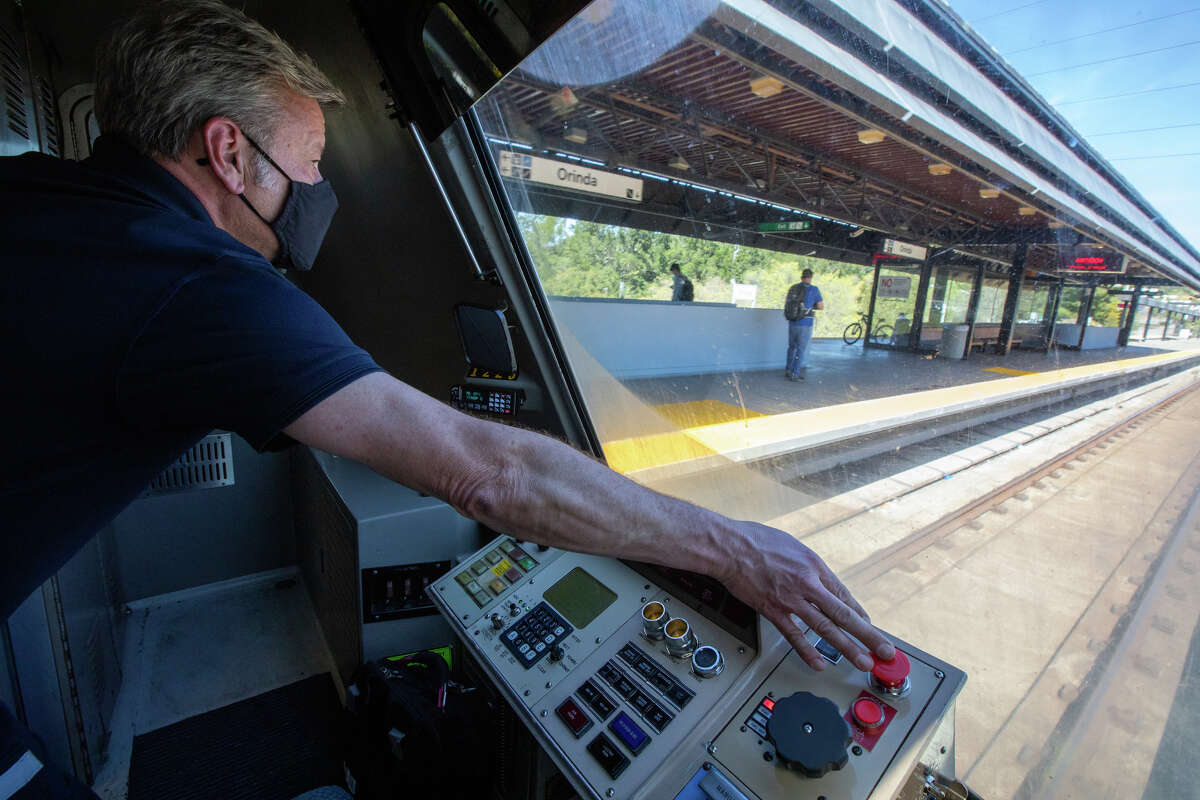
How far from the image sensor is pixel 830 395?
48.3 inches

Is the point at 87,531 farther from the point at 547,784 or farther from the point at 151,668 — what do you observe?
the point at 151,668

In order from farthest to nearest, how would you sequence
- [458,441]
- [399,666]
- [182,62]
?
[399,666]
[182,62]
[458,441]

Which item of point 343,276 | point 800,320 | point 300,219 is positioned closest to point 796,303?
point 800,320

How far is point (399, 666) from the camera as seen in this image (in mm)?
1588

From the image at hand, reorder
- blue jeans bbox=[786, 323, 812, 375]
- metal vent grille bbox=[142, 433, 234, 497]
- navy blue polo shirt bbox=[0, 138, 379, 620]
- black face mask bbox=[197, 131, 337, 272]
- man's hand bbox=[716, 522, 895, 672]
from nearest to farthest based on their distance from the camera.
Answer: navy blue polo shirt bbox=[0, 138, 379, 620]
man's hand bbox=[716, 522, 895, 672]
black face mask bbox=[197, 131, 337, 272]
blue jeans bbox=[786, 323, 812, 375]
metal vent grille bbox=[142, 433, 234, 497]

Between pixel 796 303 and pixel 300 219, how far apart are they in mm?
1098

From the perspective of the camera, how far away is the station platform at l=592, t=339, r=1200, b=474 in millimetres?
974

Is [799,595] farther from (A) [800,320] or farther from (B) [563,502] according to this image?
(A) [800,320]

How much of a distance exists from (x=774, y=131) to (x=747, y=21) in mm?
221

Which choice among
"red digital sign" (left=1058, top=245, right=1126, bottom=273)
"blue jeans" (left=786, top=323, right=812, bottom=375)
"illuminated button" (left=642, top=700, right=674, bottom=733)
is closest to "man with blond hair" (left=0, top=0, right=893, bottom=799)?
"illuminated button" (left=642, top=700, right=674, bottom=733)

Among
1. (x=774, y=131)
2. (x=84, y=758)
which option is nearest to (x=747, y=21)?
(x=774, y=131)

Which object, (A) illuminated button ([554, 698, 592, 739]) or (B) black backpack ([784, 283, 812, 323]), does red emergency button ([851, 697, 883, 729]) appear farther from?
(B) black backpack ([784, 283, 812, 323])

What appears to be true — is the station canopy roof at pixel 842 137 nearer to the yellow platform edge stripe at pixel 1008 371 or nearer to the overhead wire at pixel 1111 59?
the overhead wire at pixel 1111 59

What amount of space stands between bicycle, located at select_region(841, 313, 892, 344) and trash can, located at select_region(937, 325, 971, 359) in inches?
4.3
